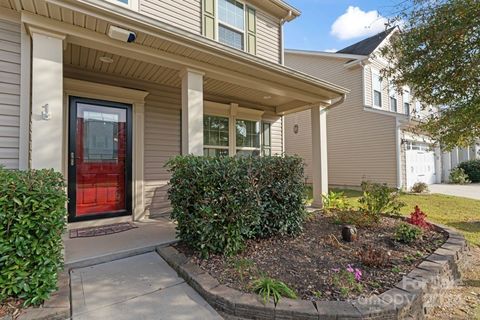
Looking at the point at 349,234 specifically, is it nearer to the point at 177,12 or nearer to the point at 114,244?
the point at 114,244

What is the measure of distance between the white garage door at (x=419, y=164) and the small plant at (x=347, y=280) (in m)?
9.77

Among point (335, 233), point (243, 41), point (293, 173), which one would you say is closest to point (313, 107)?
point (243, 41)

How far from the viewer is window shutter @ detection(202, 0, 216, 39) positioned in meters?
5.83

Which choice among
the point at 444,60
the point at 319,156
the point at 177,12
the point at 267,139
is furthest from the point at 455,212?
the point at 177,12

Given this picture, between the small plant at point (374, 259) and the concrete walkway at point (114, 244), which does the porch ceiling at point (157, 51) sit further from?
the small plant at point (374, 259)

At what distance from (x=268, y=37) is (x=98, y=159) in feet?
17.7

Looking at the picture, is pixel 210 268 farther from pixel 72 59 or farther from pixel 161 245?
pixel 72 59

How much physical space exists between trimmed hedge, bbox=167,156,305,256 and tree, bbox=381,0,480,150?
3017 millimetres

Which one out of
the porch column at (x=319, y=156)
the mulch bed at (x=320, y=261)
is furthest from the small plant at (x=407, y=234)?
the porch column at (x=319, y=156)

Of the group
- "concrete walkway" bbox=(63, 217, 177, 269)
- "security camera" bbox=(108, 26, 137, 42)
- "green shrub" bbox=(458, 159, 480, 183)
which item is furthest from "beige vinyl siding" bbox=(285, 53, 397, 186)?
"security camera" bbox=(108, 26, 137, 42)

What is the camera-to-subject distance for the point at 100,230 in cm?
422

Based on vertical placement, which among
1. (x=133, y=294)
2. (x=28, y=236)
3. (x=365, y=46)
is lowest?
(x=133, y=294)

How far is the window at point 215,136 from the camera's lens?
6.13m

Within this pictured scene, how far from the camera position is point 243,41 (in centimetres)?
650
